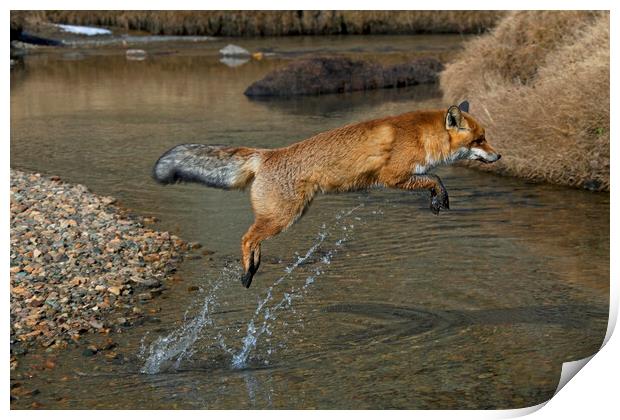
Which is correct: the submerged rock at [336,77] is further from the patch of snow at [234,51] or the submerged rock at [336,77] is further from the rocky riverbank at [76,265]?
the rocky riverbank at [76,265]

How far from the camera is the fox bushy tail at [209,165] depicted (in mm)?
7121

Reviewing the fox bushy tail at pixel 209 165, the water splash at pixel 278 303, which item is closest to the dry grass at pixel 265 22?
the water splash at pixel 278 303

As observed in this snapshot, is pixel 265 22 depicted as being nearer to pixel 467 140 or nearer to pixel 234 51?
pixel 234 51

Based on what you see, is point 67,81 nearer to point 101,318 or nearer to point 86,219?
point 86,219

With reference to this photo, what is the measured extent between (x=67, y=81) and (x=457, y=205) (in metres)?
14.9

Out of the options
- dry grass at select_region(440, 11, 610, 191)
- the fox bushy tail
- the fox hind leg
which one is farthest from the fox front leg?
dry grass at select_region(440, 11, 610, 191)

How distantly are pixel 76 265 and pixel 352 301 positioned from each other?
9.68 feet

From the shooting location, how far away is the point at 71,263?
A: 33.4ft

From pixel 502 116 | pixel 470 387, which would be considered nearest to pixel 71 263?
pixel 470 387

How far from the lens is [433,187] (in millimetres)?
7156

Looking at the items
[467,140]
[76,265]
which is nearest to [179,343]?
[76,265]

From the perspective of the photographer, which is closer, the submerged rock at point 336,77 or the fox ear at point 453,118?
the fox ear at point 453,118

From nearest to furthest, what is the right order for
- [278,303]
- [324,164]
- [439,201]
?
1. [439,201]
2. [324,164]
3. [278,303]

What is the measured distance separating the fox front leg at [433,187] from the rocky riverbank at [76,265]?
3.19 metres
